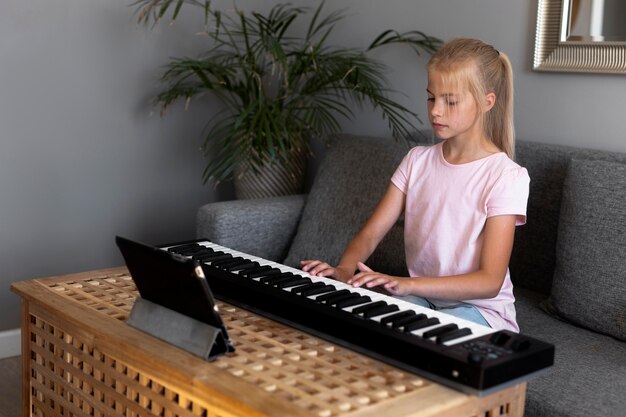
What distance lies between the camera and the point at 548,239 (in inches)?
101

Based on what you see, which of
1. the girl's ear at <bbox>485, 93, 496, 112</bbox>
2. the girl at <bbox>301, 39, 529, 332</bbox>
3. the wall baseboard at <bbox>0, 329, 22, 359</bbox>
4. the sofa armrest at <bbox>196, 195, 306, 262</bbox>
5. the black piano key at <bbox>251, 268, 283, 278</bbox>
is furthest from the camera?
the wall baseboard at <bbox>0, 329, 22, 359</bbox>

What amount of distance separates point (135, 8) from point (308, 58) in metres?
0.74

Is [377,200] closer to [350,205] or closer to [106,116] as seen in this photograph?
[350,205]

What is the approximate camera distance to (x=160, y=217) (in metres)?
3.66

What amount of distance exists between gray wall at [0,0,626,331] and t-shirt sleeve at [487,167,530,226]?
74 centimetres

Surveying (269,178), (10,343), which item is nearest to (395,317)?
(269,178)

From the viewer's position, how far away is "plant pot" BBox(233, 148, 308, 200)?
3.31 metres

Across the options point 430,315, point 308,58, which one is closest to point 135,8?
point 308,58

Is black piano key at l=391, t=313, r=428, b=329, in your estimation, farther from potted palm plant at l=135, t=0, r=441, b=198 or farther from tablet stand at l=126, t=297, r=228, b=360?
potted palm plant at l=135, t=0, r=441, b=198

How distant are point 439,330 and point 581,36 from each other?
1483 millimetres

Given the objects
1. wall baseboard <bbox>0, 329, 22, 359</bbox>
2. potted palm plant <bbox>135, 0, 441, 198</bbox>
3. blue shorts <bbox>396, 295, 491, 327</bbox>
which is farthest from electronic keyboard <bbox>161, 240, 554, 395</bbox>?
wall baseboard <bbox>0, 329, 22, 359</bbox>

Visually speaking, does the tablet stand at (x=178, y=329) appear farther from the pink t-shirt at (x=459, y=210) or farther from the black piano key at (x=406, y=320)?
the pink t-shirt at (x=459, y=210)

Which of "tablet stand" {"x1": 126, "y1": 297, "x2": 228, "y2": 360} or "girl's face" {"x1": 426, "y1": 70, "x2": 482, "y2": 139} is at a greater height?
"girl's face" {"x1": 426, "y1": 70, "x2": 482, "y2": 139}

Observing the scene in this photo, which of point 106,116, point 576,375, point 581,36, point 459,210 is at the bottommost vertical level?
point 576,375
